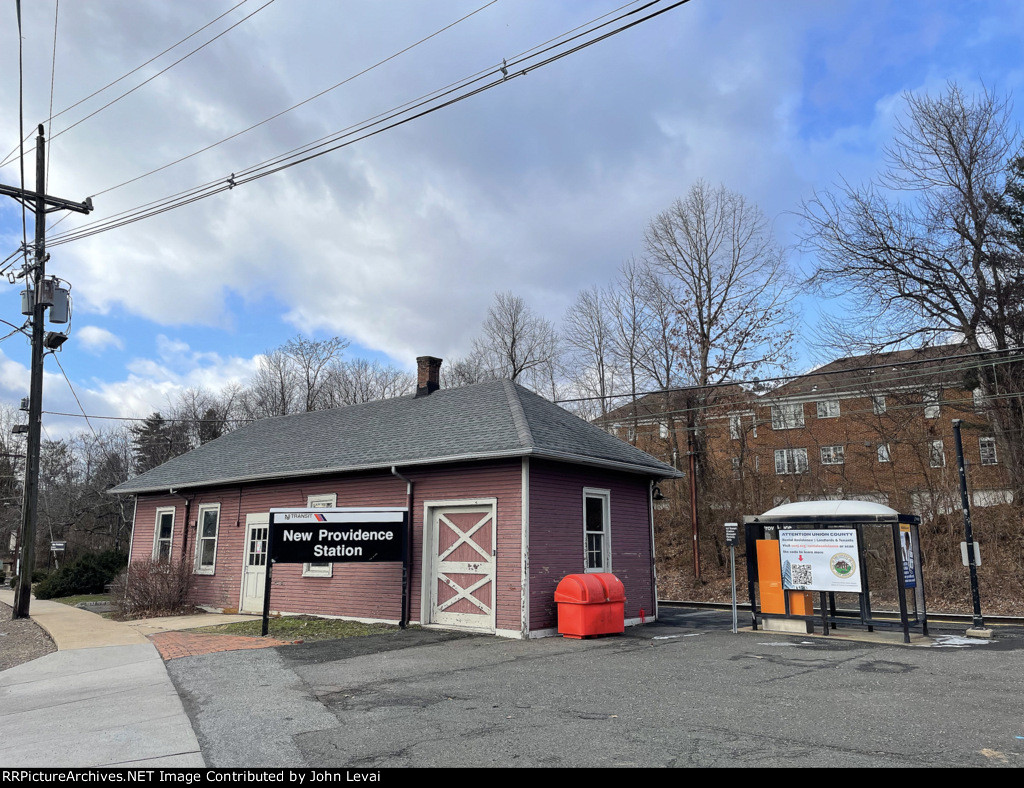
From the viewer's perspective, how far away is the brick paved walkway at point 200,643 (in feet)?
35.1

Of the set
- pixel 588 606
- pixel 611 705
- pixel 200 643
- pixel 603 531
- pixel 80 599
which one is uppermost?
pixel 603 531

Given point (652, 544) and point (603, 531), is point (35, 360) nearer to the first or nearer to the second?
point (603, 531)

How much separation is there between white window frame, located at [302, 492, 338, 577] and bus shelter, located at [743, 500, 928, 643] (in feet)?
28.3

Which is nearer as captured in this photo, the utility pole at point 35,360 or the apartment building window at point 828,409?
the utility pole at point 35,360

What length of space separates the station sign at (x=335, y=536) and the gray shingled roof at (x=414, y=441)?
134cm

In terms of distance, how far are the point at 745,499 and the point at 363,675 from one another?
67.2 ft

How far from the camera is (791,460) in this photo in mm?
26969

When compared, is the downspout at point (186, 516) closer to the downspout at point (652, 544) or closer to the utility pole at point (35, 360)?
the utility pole at point (35, 360)

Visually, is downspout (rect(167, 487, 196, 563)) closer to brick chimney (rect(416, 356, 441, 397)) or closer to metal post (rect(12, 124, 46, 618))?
metal post (rect(12, 124, 46, 618))

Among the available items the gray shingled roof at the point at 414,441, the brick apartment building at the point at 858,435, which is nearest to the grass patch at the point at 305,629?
the gray shingled roof at the point at 414,441

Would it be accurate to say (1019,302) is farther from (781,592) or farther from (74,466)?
(74,466)

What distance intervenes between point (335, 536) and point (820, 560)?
8432mm

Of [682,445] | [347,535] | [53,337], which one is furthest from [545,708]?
[682,445]

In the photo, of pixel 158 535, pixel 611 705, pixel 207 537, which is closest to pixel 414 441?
pixel 207 537
